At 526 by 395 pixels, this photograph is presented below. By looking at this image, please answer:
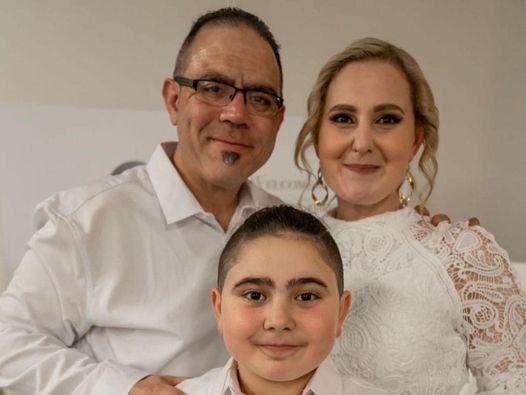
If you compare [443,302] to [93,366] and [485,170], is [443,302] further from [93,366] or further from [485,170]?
[485,170]

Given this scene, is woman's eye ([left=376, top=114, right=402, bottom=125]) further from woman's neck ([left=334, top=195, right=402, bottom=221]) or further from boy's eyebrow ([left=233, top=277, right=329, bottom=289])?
boy's eyebrow ([left=233, top=277, right=329, bottom=289])

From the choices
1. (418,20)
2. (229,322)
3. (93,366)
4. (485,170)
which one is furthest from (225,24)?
(485,170)

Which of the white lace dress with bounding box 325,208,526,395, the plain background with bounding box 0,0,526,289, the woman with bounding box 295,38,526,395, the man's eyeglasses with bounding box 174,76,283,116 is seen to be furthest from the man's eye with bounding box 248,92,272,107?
the plain background with bounding box 0,0,526,289

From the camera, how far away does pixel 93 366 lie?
1.31 m

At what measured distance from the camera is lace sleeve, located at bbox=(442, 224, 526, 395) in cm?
124

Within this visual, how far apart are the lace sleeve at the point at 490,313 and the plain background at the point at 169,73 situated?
1.14m

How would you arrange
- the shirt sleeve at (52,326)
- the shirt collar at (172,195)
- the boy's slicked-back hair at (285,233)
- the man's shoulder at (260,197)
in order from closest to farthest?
the boy's slicked-back hair at (285,233), the shirt sleeve at (52,326), the shirt collar at (172,195), the man's shoulder at (260,197)

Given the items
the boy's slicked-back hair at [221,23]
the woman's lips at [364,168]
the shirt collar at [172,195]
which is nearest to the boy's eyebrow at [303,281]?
the woman's lips at [364,168]

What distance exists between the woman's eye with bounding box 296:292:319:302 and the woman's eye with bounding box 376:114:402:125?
1.71 ft

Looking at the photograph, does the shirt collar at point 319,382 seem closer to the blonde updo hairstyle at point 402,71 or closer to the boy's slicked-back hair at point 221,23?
the blonde updo hairstyle at point 402,71

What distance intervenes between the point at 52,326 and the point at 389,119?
100cm

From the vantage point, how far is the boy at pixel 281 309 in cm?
108

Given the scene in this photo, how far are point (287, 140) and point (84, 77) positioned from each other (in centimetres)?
88

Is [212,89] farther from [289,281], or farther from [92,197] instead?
[289,281]
